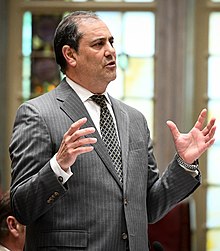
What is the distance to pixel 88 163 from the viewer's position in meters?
2.55

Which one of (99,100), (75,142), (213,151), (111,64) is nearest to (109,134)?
(99,100)

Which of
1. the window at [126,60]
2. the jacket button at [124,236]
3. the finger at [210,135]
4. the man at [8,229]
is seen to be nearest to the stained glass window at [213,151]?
the window at [126,60]

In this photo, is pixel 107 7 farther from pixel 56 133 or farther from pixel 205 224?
pixel 56 133

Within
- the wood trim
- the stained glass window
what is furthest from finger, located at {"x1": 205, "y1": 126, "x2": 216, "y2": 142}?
the wood trim

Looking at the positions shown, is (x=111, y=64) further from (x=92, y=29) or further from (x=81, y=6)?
(x=81, y=6)

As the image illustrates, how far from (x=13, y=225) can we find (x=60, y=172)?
79cm

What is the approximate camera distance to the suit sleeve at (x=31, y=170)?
241 centimetres

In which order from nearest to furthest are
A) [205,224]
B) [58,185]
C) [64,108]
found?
[58,185] < [64,108] < [205,224]

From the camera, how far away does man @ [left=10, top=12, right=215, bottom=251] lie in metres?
2.46

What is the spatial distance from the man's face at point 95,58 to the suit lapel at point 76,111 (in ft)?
0.21

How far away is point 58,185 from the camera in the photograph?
2.40m

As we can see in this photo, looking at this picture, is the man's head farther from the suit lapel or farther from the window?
the window

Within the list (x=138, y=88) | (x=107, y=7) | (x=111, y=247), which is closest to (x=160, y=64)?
Result: (x=138, y=88)

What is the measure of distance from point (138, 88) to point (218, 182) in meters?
0.91
